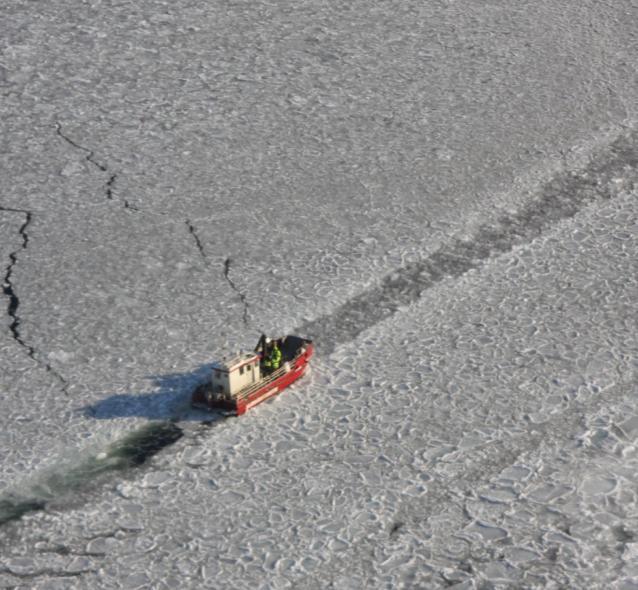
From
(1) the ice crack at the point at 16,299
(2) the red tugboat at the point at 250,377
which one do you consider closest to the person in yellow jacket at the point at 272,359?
(2) the red tugboat at the point at 250,377

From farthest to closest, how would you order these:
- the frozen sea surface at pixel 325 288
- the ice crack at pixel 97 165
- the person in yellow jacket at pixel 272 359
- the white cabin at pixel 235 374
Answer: the ice crack at pixel 97 165 → the person in yellow jacket at pixel 272 359 → the white cabin at pixel 235 374 → the frozen sea surface at pixel 325 288

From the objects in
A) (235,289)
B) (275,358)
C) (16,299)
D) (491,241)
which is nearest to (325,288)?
(235,289)

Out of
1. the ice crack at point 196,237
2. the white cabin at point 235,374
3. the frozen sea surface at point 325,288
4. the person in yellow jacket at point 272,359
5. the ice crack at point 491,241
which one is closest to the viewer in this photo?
the frozen sea surface at point 325,288

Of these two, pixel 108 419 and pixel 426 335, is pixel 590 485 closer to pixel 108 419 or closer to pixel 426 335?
pixel 426 335

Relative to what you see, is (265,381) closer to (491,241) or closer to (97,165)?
(491,241)

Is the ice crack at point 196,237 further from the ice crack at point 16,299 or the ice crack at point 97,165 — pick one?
the ice crack at point 16,299

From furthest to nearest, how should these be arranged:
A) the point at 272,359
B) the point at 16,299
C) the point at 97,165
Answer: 1. the point at 97,165
2. the point at 16,299
3. the point at 272,359

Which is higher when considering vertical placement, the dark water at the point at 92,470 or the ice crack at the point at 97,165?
the ice crack at the point at 97,165
